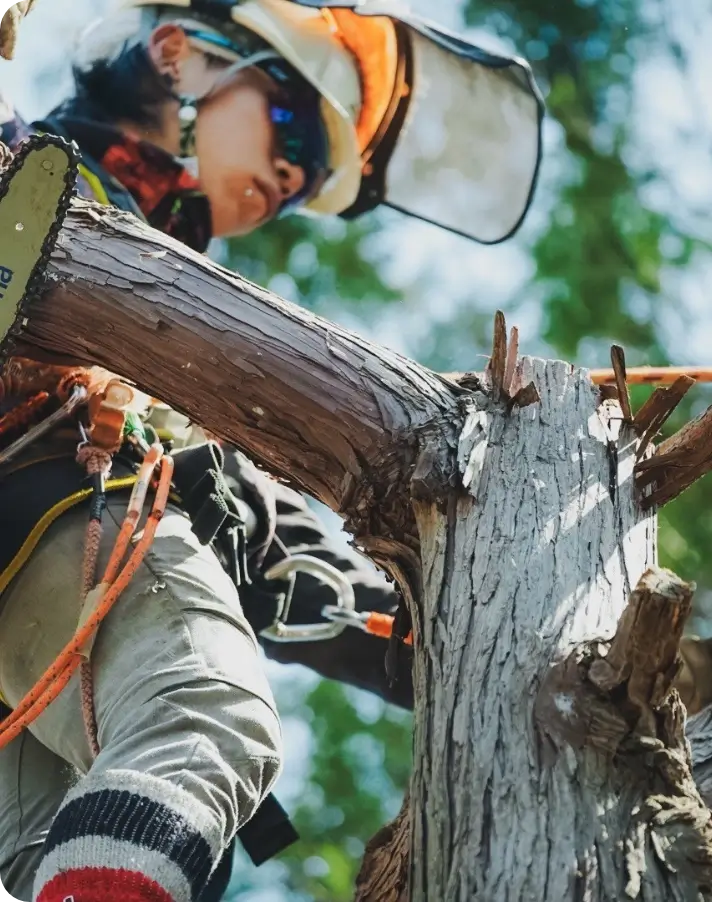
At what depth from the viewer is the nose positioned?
3576mm

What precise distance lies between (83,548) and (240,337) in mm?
450

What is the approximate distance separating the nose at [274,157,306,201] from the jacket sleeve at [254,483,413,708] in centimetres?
118

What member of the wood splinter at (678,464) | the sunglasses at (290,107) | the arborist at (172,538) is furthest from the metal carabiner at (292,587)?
the sunglasses at (290,107)

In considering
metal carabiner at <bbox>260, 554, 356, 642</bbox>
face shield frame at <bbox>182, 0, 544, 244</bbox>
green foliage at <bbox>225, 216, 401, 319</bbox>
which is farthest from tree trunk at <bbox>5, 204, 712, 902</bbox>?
green foliage at <bbox>225, 216, 401, 319</bbox>

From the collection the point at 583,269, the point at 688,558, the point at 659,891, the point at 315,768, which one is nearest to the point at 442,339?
the point at 583,269

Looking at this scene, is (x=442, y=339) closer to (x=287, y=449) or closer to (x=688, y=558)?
(x=688, y=558)

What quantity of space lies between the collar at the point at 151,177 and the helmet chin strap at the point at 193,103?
0.13 meters

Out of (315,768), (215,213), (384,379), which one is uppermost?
(215,213)

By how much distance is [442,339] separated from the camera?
15.4 feet

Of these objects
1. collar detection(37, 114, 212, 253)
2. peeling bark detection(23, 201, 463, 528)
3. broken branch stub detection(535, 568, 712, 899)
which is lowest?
broken branch stub detection(535, 568, 712, 899)

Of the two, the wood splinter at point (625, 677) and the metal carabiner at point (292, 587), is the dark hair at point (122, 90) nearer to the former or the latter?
the metal carabiner at point (292, 587)

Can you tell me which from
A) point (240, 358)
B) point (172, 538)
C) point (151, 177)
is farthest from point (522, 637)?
point (151, 177)

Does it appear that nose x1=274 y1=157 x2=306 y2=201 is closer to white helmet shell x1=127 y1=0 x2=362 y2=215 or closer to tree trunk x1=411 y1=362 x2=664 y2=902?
white helmet shell x1=127 y1=0 x2=362 y2=215

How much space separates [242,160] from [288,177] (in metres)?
0.19
